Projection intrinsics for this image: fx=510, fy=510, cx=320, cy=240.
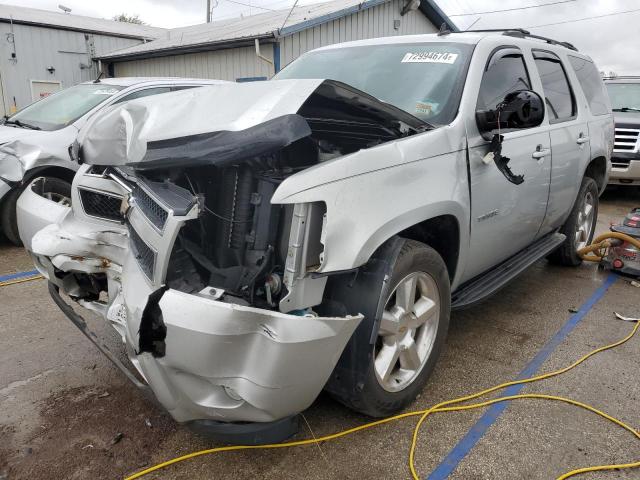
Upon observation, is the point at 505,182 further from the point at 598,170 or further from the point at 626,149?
the point at 626,149

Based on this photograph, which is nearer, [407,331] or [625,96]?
[407,331]

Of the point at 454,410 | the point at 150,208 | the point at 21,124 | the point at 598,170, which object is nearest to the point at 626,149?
the point at 598,170

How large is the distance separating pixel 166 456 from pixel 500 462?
1.56 m

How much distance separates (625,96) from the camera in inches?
408

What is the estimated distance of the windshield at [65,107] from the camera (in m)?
6.05

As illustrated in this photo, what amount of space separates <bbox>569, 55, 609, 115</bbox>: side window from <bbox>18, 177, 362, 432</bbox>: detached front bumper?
12.9 feet

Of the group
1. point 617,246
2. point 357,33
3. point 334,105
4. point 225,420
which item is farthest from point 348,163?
point 357,33

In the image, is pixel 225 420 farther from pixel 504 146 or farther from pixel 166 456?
pixel 504 146

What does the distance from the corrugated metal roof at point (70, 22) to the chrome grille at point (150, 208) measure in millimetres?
17658

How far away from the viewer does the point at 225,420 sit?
202 centimetres

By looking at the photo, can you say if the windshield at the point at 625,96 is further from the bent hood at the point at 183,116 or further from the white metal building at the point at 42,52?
the white metal building at the point at 42,52

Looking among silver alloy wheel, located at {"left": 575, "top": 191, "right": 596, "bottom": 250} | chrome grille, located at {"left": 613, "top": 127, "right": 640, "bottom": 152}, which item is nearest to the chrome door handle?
silver alloy wheel, located at {"left": 575, "top": 191, "right": 596, "bottom": 250}

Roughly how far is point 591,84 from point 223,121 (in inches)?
171

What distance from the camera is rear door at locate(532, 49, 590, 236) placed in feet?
12.9
